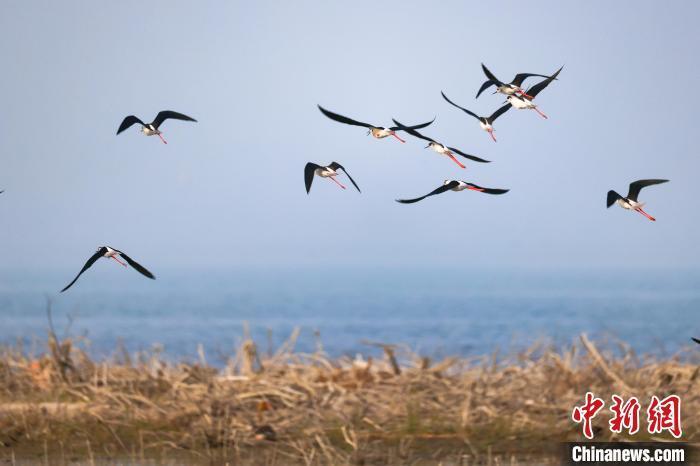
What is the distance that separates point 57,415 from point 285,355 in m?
2.15

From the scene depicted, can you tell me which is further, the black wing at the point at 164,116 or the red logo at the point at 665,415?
the red logo at the point at 665,415

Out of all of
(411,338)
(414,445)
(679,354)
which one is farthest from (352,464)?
(411,338)

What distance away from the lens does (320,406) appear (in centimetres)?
1051

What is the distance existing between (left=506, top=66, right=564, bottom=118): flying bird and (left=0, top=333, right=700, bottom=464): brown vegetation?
2.78 meters

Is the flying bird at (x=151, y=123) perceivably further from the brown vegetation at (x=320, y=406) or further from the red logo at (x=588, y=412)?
the red logo at (x=588, y=412)

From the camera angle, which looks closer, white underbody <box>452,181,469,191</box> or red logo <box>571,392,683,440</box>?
white underbody <box>452,181,469,191</box>

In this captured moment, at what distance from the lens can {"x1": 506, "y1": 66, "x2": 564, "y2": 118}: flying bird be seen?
26.3ft

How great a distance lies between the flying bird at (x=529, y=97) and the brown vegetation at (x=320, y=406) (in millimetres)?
2782

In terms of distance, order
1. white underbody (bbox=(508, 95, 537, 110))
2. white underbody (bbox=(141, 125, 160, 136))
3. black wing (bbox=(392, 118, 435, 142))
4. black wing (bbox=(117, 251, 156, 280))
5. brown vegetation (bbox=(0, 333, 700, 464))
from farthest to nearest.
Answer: brown vegetation (bbox=(0, 333, 700, 464)), white underbody (bbox=(141, 125, 160, 136)), white underbody (bbox=(508, 95, 537, 110)), black wing (bbox=(392, 118, 435, 142)), black wing (bbox=(117, 251, 156, 280))

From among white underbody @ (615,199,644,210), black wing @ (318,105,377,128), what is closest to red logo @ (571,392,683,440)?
white underbody @ (615,199,644,210)

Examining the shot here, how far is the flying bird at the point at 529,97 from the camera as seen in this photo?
26.3ft

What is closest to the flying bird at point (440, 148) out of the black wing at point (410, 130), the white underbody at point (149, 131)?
the black wing at point (410, 130)

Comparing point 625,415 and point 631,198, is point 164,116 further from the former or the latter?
point 625,415

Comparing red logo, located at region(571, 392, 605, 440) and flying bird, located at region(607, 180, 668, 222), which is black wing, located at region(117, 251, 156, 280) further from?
red logo, located at region(571, 392, 605, 440)
